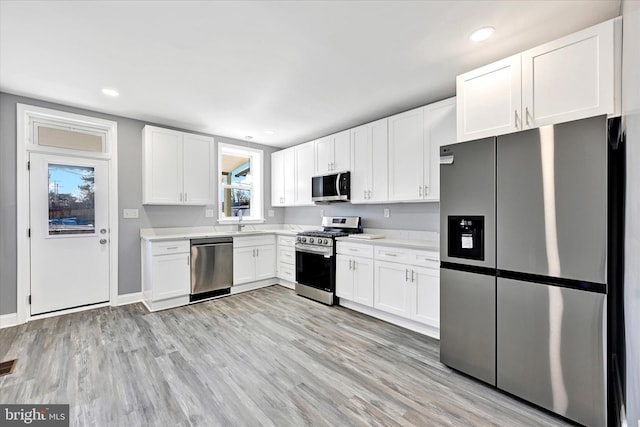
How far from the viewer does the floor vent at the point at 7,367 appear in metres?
2.20

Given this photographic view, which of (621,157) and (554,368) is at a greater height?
(621,157)

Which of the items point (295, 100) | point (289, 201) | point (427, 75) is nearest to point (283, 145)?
point (289, 201)

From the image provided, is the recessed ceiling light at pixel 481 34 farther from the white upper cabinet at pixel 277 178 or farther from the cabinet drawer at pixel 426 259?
the white upper cabinet at pixel 277 178

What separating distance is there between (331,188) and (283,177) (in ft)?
4.56

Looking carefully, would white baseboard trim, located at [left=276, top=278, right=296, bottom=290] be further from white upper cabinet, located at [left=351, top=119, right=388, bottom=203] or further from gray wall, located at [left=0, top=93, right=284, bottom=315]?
white upper cabinet, located at [left=351, top=119, right=388, bottom=203]

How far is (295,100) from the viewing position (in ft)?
10.9

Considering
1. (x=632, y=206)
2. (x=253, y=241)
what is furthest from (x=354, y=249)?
(x=632, y=206)

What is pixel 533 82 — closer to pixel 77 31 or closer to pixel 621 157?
pixel 621 157

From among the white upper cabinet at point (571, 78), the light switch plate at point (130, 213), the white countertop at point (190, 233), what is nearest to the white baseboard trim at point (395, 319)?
the white countertop at point (190, 233)

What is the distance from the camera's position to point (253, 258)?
4.59 meters

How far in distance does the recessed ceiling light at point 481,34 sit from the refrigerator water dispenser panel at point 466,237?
1.38 metres

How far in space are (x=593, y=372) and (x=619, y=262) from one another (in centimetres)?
65

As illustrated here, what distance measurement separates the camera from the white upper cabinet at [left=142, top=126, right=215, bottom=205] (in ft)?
12.9

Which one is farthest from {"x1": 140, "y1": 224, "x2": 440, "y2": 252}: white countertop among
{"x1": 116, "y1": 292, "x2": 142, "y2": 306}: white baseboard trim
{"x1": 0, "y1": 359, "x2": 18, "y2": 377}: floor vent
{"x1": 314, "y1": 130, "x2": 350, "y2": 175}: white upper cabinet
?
{"x1": 0, "y1": 359, "x2": 18, "y2": 377}: floor vent
